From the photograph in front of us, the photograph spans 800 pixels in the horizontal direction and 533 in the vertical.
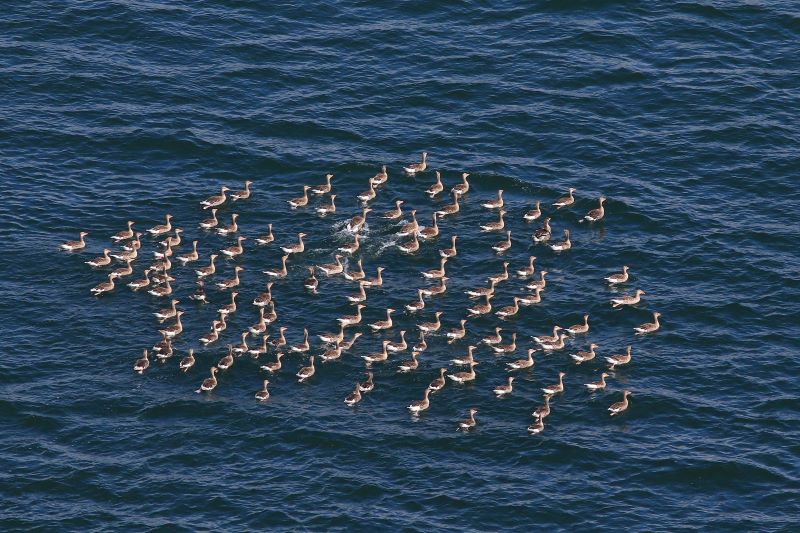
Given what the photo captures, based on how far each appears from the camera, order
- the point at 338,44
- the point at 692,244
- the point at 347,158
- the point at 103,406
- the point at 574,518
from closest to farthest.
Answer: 1. the point at 574,518
2. the point at 103,406
3. the point at 692,244
4. the point at 347,158
5. the point at 338,44

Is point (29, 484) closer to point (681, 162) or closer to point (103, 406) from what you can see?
point (103, 406)

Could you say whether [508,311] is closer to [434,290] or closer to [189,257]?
[434,290]

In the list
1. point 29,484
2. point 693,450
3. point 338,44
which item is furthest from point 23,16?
point 693,450

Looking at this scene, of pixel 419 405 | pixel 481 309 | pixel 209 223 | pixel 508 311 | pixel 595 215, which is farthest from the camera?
pixel 595 215

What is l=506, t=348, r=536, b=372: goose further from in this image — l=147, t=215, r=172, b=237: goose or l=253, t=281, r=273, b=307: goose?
l=147, t=215, r=172, b=237: goose

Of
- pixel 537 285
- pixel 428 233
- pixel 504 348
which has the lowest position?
pixel 504 348

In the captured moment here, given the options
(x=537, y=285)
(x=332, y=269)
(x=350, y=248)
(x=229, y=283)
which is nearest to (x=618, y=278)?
(x=537, y=285)
